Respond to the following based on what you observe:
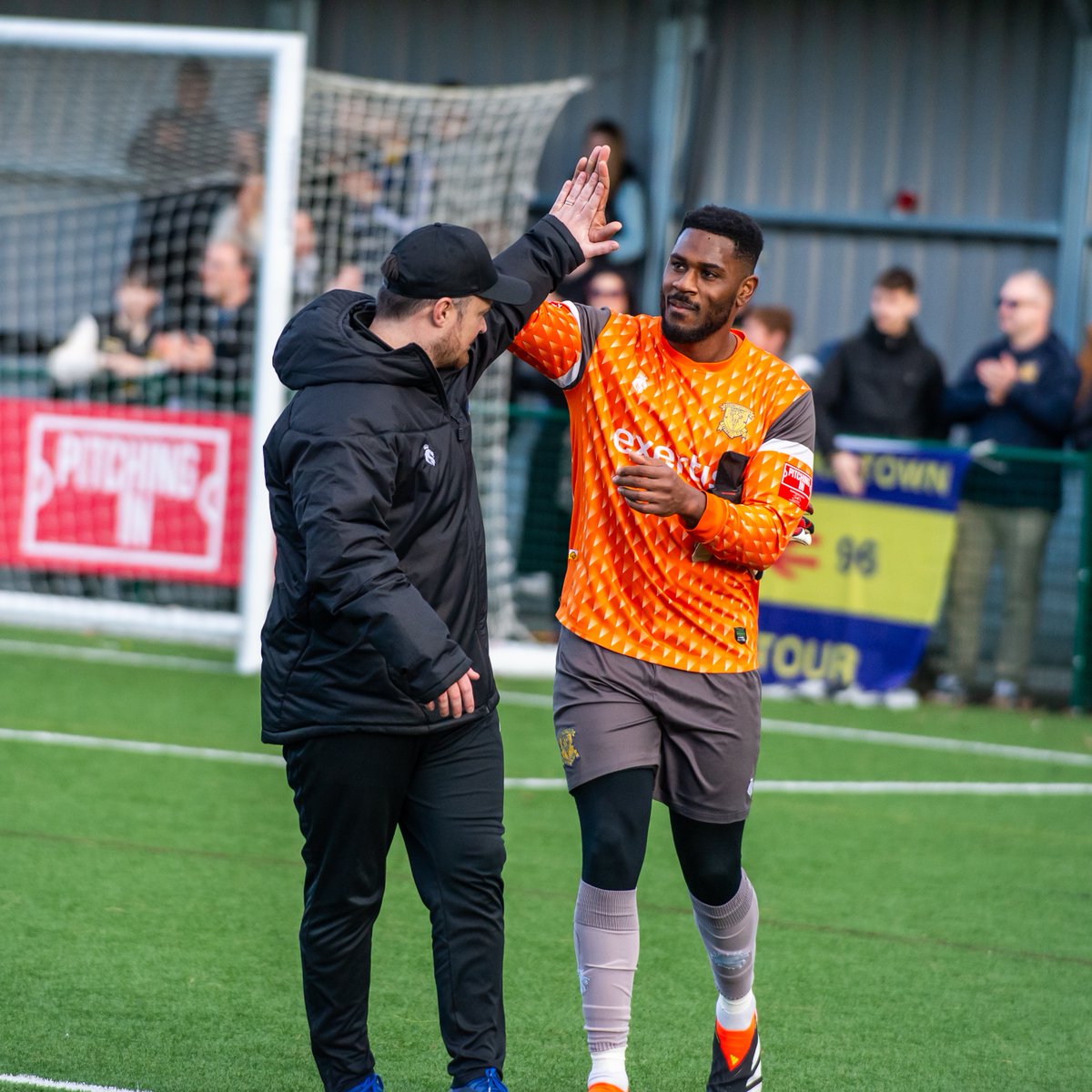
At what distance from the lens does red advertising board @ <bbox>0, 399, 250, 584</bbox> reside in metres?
10.3

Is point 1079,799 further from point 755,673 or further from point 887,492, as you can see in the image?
point 755,673

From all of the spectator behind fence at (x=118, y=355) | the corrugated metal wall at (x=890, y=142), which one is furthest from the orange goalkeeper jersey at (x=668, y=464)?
the corrugated metal wall at (x=890, y=142)

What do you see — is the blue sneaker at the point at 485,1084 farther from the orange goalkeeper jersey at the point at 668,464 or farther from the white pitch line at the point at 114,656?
the white pitch line at the point at 114,656

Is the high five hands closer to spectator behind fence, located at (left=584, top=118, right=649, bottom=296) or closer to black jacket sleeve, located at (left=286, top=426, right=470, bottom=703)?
black jacket sleeve, located at (left=286, top=426, right=470, bottom=703)

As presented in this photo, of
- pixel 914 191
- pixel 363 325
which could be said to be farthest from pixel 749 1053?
pixel 914 191

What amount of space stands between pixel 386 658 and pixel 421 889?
2.26 feet

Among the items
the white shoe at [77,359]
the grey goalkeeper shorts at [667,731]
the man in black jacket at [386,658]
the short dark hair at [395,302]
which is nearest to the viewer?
the man in black jacket at [386,658]

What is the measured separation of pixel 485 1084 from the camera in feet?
12.7

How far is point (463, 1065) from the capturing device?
388 cm

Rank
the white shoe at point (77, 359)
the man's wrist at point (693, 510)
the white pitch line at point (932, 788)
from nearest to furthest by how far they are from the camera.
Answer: the man's wrist at point (693, 510)
the white pitch line at point (932, 788)
the white shoe at point (77, 359)

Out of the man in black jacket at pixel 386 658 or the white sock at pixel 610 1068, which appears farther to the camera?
the white sock at pixel 610 1068

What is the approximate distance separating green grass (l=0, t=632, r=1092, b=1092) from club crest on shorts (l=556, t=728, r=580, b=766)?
0.85m

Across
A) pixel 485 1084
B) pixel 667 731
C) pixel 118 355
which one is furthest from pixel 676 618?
pixel 118 355

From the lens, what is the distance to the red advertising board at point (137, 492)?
10312 mm
